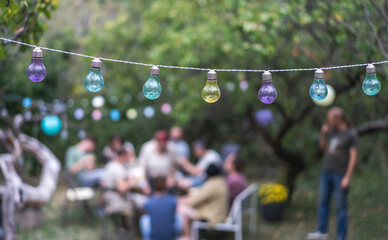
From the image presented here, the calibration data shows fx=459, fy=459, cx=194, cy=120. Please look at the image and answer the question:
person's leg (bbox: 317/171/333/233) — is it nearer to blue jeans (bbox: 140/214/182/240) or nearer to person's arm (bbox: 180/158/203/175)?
blue jeans (bbox: 140/214/182/240)

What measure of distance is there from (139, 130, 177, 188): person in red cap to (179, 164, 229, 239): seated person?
43.9 inches

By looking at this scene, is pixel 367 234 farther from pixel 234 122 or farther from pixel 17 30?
pixel 234 122

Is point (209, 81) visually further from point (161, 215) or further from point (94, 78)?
point (161, 215)

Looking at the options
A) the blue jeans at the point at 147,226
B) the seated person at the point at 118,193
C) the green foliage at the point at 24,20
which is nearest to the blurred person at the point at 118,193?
the seated person at the point at 118,193

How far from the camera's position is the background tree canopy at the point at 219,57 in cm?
552

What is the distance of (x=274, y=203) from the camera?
7.58m

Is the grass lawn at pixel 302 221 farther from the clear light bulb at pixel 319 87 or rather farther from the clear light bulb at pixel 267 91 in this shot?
the clear light bulb at pixel 267 91

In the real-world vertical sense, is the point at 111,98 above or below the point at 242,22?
below

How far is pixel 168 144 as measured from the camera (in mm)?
7277

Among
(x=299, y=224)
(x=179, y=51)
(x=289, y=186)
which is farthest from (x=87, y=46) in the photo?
(x=299, y=224)

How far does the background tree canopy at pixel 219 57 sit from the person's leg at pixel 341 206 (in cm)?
129

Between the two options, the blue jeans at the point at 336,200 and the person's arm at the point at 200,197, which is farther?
the person's arm at the point at 200,197

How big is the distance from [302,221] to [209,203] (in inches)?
93.3

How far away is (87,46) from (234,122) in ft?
14.6
